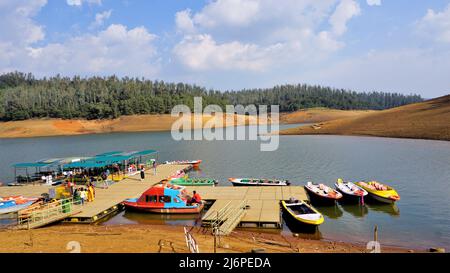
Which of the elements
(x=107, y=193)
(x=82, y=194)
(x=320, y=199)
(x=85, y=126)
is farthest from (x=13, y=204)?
(x=85, y=126)

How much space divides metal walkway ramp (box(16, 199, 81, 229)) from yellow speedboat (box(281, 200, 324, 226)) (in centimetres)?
1448

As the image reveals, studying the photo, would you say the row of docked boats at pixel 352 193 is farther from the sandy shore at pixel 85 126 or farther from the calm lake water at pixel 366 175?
the sandy shore at pixel 85 126

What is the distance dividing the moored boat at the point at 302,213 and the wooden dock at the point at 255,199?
750 mm

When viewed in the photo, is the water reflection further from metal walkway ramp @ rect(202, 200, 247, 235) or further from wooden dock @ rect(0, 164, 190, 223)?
wooden dock @ rect(0, 164, 190, 223)

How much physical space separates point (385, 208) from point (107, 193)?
2207 centimetres

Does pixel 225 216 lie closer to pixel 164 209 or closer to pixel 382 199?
→ pixel 164 209

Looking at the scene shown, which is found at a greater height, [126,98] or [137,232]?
[126,98]

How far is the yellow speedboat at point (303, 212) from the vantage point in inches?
830

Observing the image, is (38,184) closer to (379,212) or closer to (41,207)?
(41,207)

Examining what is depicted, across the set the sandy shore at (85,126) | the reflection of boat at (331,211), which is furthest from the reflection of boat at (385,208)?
the sandy shore at (85,126)
